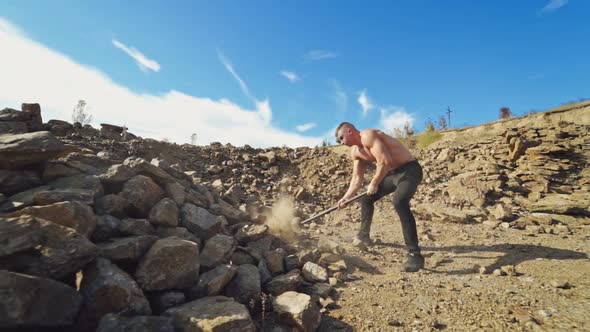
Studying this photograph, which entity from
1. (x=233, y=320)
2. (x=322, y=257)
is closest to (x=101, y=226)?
(x=233, y=320)

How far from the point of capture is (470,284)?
109 inches

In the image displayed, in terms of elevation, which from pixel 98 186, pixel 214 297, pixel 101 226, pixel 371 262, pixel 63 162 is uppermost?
pixel 63 162

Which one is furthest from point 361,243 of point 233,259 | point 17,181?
point 17,181

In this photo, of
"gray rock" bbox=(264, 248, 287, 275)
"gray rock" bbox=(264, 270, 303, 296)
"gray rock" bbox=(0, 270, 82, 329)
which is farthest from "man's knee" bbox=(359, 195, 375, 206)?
"gray rock" bbox=(0, 270, 82, 329)

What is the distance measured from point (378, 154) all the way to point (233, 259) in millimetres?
2067

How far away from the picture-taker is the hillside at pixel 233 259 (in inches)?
66.3

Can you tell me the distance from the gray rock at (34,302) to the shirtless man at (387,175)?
3013mm

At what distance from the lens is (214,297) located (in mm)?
2057

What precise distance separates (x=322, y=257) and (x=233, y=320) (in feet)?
5.90

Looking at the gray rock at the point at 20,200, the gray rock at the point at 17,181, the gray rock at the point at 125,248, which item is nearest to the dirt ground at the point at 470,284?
the gray rock at the point at 125,248

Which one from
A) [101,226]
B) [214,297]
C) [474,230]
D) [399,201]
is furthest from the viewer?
[474,230]

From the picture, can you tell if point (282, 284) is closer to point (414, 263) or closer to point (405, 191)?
point (414, 263)

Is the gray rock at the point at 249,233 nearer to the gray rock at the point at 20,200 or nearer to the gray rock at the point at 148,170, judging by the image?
the gray rock at the point at 148,170

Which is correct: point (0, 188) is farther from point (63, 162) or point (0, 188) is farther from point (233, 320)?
point (233, 320)
